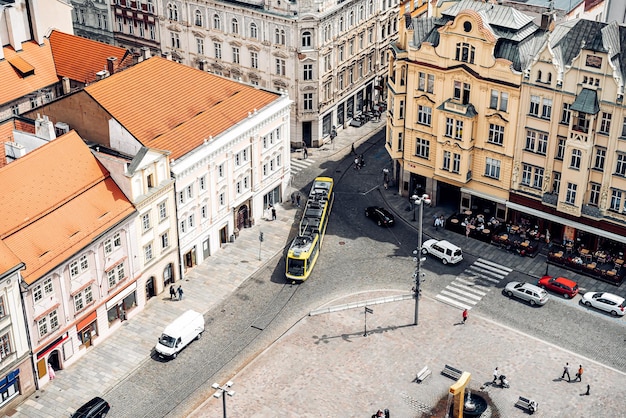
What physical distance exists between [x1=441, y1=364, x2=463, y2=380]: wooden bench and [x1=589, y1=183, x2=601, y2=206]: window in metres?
27.9

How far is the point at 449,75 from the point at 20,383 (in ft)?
189

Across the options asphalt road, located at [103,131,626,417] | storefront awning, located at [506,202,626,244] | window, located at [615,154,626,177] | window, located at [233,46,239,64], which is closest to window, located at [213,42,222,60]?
window, located at [233,46,239,64]

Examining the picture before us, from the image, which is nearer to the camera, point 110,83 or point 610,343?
point 610,343

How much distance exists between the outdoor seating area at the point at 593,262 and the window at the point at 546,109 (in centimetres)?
1551

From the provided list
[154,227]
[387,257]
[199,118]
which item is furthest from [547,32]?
[154,227]

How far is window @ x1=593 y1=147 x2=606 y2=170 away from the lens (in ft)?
324

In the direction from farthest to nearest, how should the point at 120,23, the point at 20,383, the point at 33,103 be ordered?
the point at 120,23
the point at 33,103
the point at 20,383

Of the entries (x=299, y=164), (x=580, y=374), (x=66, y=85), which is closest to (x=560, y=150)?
(x=580, y=374)

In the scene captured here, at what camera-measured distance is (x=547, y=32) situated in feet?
332

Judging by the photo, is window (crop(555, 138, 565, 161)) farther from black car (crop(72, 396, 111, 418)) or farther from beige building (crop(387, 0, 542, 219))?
black car (crop(72, 396, 111, 418))

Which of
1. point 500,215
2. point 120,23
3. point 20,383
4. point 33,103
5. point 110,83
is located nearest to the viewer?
point 20,383

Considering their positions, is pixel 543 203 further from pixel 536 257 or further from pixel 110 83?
pixel 110 83

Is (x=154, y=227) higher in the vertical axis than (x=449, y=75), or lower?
lower

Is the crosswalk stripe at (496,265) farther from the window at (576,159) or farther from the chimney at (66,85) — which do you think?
the chimney at (66,85)
